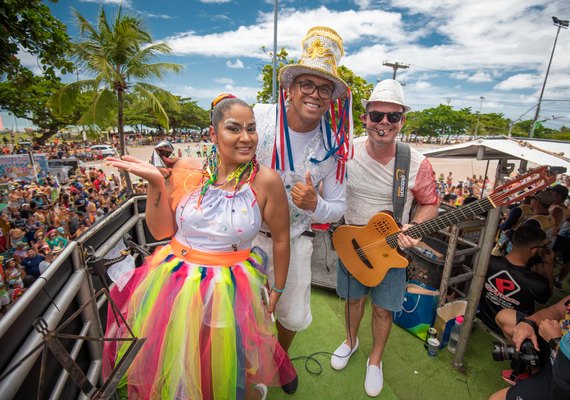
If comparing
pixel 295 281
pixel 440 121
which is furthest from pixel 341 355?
pixel 440 121

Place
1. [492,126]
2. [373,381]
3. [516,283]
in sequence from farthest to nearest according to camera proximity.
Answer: [492,126] → [516,283] → [373,381]

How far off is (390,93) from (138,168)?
1851 millimetres

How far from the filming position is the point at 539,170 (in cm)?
202

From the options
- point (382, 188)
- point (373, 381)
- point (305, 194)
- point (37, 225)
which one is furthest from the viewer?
point (37, 225)

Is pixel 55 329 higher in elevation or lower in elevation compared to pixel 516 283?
higher

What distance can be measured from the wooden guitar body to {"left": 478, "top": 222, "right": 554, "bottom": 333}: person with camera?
4.69 feet

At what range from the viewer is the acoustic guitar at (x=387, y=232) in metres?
2.05

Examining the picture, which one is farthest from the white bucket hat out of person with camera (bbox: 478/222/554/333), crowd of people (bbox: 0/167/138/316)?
crowd of people (bbox: 0/167/138/316)

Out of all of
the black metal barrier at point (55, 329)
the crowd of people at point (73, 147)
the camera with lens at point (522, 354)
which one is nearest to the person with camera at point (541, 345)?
the camera with lens at point (522, 354)

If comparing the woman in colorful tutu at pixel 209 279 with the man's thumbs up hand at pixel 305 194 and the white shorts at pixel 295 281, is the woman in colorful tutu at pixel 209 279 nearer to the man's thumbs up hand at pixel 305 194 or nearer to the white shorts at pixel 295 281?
the man's thumbs up hand at pixel 305 194

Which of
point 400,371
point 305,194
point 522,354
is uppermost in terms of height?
point 305,194

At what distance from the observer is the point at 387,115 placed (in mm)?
2248

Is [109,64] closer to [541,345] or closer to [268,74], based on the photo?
[268,74]

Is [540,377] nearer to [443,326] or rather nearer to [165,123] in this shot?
A: [443,326]
